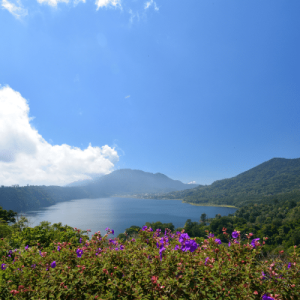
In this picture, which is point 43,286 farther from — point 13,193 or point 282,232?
point 13,193

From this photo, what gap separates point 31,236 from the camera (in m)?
6.22

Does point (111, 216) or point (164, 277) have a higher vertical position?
point (164, 277)

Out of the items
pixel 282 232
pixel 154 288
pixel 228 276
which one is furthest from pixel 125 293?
pixel 282 232

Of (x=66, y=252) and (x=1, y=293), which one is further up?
(x=66, y=252)

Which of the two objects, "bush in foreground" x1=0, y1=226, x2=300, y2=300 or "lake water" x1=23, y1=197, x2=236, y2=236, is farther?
→ "lake water" x1=23, y1=197, x2=236, y2=236

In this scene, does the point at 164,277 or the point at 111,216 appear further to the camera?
the point at 111,216

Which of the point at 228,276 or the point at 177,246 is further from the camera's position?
the point at 177,246

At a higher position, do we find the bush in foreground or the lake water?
the bush in foreground

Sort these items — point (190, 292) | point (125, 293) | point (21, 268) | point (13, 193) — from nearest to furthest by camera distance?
point (190, 292)
point (125, 293)
point (21, 268)
point (13, 193)

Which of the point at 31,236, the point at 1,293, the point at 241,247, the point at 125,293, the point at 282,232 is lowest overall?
the point at 282,232

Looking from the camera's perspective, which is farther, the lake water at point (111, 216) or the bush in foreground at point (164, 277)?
the lake water at point (111, 216)

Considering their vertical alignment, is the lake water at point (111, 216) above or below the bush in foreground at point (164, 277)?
below

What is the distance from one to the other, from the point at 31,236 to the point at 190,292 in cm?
668

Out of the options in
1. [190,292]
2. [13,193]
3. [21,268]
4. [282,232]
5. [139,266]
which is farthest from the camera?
[13,193]
